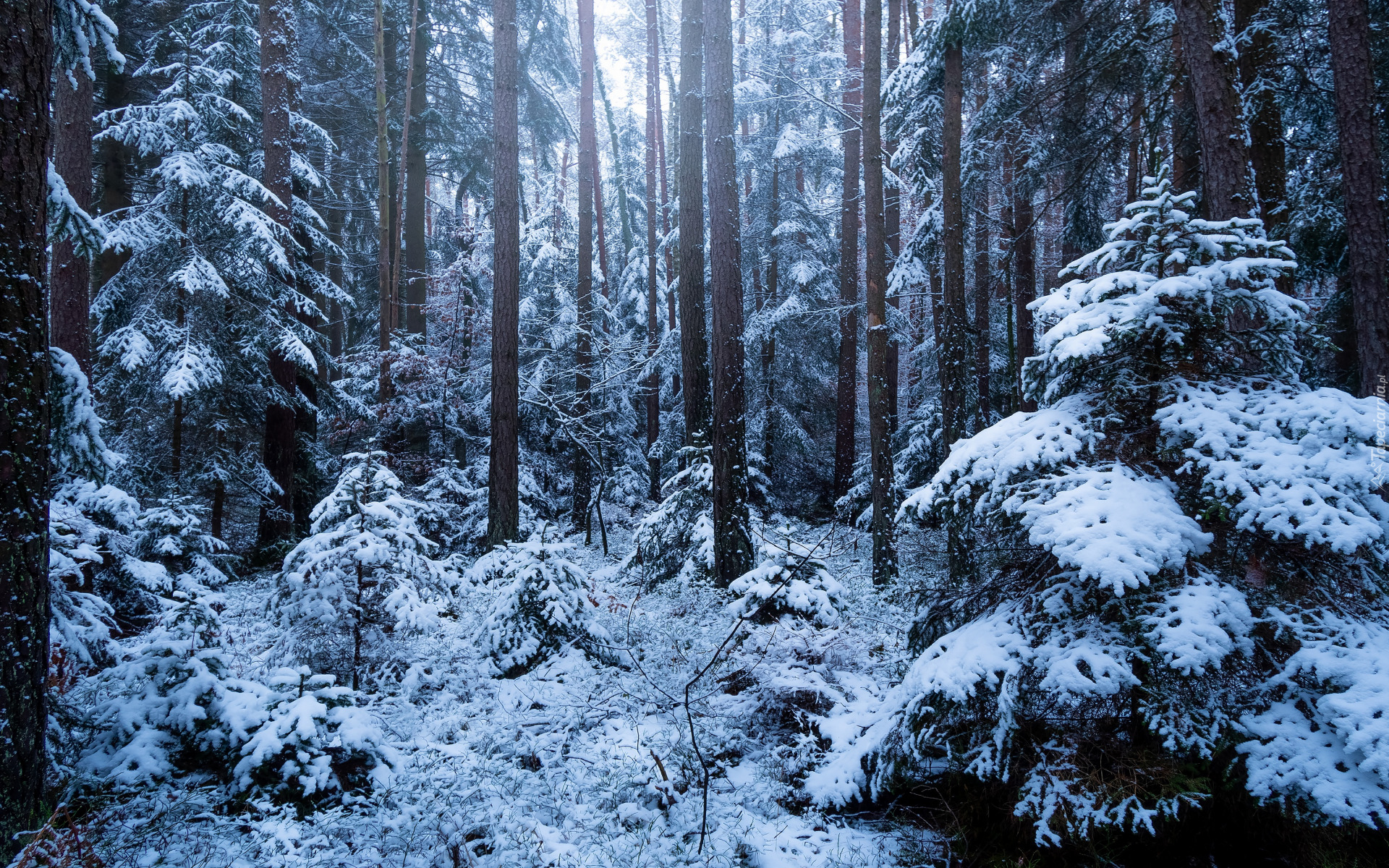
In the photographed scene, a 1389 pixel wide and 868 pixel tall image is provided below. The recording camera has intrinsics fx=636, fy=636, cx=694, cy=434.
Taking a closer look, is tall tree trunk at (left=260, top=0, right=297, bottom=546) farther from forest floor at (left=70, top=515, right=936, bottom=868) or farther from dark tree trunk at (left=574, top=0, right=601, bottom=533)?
dark tree trunk at (left=574, top=0, right=601, bottom=533)

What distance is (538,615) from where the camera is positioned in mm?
6270

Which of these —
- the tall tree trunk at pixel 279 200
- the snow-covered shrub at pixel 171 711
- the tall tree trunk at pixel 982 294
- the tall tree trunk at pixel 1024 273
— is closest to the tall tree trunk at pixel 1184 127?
the tall tree trunk at pixel 982 294

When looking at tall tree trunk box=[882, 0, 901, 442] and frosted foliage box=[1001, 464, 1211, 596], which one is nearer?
frosted foliage box=[1001, 464, 1211, 596]

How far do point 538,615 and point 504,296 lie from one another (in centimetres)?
528

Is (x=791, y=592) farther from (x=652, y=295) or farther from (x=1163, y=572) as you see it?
(x=652, y=295)

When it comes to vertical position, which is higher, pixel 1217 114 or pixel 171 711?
pixel 1217 114

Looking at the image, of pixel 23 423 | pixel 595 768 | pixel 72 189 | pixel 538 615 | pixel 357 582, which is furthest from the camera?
pixel 72 189

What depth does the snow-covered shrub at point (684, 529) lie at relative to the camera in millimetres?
8125

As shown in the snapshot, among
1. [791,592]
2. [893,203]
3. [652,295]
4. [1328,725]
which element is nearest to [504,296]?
[791,592]

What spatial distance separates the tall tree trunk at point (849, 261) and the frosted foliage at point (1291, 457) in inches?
354

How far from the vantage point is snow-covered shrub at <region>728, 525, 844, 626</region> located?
5.48 meters

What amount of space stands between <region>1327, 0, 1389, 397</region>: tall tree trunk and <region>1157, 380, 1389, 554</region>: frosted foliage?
3.92 metres

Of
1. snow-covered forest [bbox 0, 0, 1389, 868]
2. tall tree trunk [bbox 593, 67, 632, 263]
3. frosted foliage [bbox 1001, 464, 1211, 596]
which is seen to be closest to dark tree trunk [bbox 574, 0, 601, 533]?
snow-covered forest [bbox 0, 0, 1389, 868]

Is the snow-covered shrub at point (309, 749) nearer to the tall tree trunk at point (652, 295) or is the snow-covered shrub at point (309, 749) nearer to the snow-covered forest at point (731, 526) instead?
the snow-covered forest at point (731, 526)
